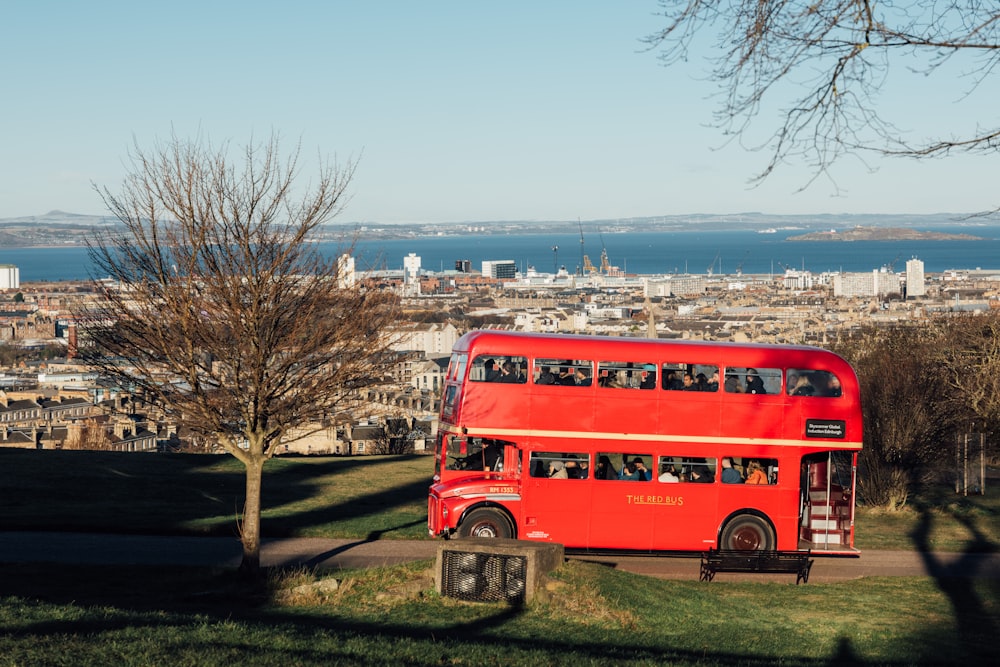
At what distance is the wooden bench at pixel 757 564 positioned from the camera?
65.5 feet

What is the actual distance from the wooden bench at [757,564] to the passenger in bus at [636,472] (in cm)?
179

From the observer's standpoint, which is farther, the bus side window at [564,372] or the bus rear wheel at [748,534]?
the bus rear wheel at [748,534]

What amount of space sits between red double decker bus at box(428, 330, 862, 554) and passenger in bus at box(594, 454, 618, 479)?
2 cm

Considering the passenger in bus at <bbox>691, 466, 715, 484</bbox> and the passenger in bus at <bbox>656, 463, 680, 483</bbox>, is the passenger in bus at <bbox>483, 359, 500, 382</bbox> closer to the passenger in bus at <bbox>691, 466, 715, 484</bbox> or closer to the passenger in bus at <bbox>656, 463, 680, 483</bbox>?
the passenger in bus at <bbox>656, 463, 680, 483</bbox>

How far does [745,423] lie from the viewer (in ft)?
67.6

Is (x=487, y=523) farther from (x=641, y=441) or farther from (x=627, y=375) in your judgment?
(x=627, y=375)

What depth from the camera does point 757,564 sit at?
20.0 metres

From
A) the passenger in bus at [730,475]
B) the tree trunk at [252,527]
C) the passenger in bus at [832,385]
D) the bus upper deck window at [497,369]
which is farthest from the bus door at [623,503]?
the tree trunk at [252,527]

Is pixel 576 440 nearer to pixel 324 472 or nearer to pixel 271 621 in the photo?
pixel 271 621

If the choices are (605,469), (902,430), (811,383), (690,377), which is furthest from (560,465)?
(902,430)

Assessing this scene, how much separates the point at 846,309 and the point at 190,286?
185m

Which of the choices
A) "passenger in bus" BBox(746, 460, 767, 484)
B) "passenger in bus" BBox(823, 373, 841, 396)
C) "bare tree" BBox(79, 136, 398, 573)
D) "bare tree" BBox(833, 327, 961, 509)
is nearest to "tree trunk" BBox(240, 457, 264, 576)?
"bare tree" BBox(79, 136, 398, 573)

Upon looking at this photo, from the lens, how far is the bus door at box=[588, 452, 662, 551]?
2078cm

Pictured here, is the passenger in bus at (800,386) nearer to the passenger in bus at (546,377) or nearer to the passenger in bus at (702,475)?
the passenger in bus at (702,475)
